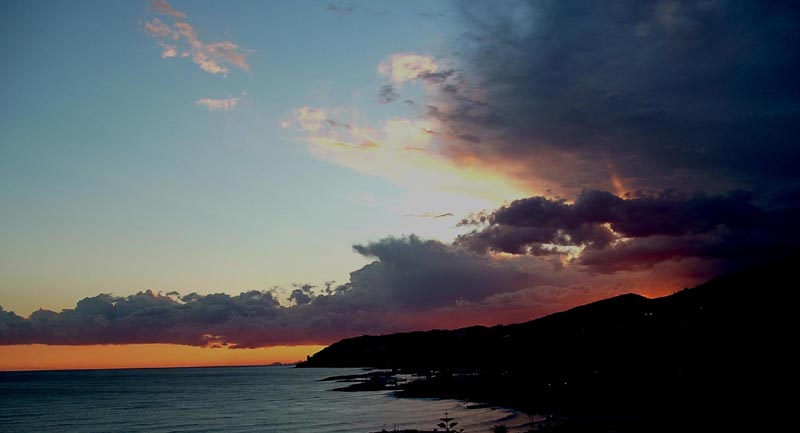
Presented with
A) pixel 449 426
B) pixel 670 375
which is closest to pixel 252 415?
pixel 449 426

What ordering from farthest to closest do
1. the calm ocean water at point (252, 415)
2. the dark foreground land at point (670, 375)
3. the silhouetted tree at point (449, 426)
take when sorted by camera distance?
the calm ocean water at point (252, 415) → the dark foreground land at point (670, 375) → the silhouetted tree at point (449, 426)

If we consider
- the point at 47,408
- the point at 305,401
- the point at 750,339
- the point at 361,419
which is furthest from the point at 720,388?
the point at 47,408

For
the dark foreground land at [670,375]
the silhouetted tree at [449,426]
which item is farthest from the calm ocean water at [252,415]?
the dark foreground land at [670,375]

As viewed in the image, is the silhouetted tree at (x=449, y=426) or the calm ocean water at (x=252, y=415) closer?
the silhouetted tree at (x=449, y=426)

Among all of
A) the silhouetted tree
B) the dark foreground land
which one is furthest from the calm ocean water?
the dark foreground land

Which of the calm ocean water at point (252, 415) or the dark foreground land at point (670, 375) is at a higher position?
the dark foreground land at point (670, 375)

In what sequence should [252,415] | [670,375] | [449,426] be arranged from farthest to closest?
[252,415] < [670,375] < [449,426]

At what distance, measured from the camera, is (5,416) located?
131750 mm

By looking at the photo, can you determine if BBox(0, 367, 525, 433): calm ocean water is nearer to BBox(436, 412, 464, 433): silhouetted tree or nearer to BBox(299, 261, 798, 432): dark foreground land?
BBox(436, 412, 464, 433): silhouetted tree

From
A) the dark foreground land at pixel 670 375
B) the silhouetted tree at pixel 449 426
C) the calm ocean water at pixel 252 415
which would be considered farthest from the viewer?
the calm ocean water at pixel 252 415

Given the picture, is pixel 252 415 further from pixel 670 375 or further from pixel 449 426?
pixel 670 375

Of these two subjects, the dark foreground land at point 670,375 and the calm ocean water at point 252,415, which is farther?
the calm ocean water at point 252,415

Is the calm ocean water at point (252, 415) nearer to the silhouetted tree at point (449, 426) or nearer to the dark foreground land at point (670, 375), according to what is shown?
the silhouetted tree at point (449, 426)

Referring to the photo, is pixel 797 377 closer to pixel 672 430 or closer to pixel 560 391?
pixel 672 430
